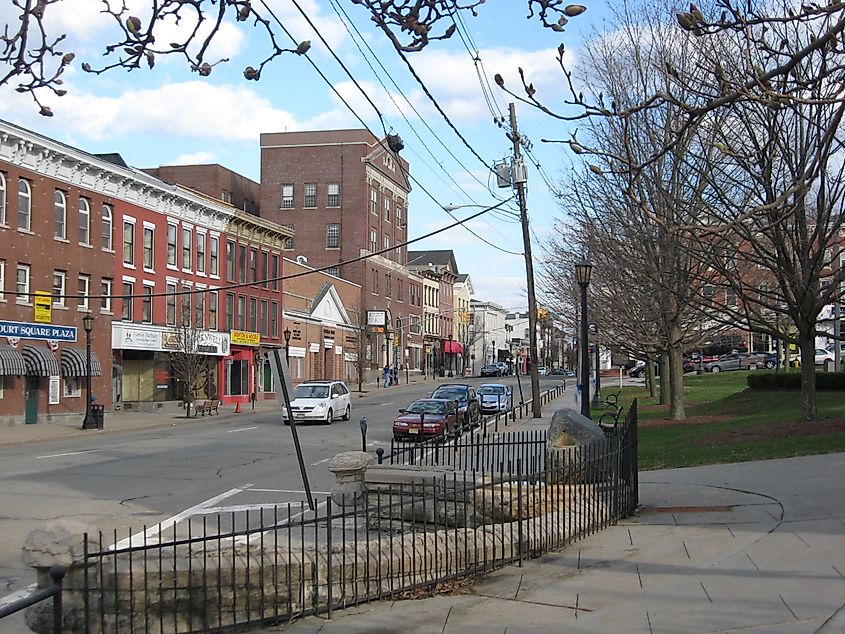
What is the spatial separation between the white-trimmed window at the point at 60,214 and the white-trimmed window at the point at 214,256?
45.6ft

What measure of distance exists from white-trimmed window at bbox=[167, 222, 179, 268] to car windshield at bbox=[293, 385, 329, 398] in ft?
45.1

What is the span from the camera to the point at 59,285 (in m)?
39.1

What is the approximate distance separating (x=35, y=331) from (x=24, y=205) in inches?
199

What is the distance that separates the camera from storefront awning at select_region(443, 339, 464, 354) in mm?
114438

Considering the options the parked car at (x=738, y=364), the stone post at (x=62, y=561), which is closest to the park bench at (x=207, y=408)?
the stone post at (x=62, y=561)

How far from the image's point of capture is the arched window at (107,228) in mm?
42688

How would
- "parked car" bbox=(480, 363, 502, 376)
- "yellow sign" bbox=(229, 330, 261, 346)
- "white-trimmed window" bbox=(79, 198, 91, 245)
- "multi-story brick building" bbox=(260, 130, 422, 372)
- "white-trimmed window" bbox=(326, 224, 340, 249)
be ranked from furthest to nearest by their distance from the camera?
"parked car" bbox=(480, 363, 502, 376), "white-trimmed window" bbox=(326, 224, 340, 249), "multi-story brick building" bbox=(260, 130, 422, 372), "yellow sign" bbox=(229, 330, 261, 346), "white-trimmed window" bbox=(79, 198, 91, 245)

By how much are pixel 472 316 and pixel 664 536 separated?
119 m

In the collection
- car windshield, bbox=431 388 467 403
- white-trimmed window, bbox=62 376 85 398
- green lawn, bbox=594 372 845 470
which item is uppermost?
white-trimmed window, bbox=62 376 85 398

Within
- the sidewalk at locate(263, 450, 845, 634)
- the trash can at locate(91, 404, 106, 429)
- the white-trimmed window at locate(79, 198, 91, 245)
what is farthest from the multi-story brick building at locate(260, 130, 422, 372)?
the sidewalk at locate(263, 450, 845, 634)

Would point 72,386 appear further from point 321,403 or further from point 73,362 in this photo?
point 321,403

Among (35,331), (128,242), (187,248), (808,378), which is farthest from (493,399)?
(808,378)

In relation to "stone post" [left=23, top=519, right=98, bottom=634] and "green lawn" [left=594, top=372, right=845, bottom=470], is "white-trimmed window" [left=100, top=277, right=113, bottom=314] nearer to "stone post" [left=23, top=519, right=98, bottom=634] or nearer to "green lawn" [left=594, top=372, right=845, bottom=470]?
"green lawn" [left=594, top=372, right=845, bottom=470]

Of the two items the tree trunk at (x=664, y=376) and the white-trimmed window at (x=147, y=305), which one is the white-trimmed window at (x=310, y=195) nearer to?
the white-trimmed window at (x=147, y=305)
